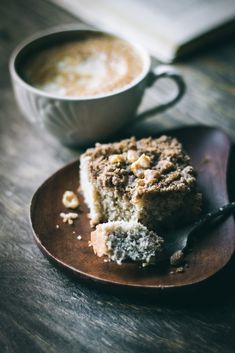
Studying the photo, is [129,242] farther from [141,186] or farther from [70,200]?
[70,200]

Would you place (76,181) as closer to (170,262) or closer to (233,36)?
(170,262)

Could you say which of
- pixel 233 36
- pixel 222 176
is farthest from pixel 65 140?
pixel 233 36

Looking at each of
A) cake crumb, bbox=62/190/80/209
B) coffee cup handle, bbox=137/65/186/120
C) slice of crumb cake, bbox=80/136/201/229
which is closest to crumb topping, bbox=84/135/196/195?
slice of crumb cake, bbox=80/136/201/229

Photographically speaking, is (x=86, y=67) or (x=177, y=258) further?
(x=86, y=67)

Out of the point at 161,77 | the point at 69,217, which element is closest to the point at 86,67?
the point at 161,77

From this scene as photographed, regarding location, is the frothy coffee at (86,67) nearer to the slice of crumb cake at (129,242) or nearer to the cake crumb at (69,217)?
the cake crumb at (69,217)

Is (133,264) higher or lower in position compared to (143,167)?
lower
